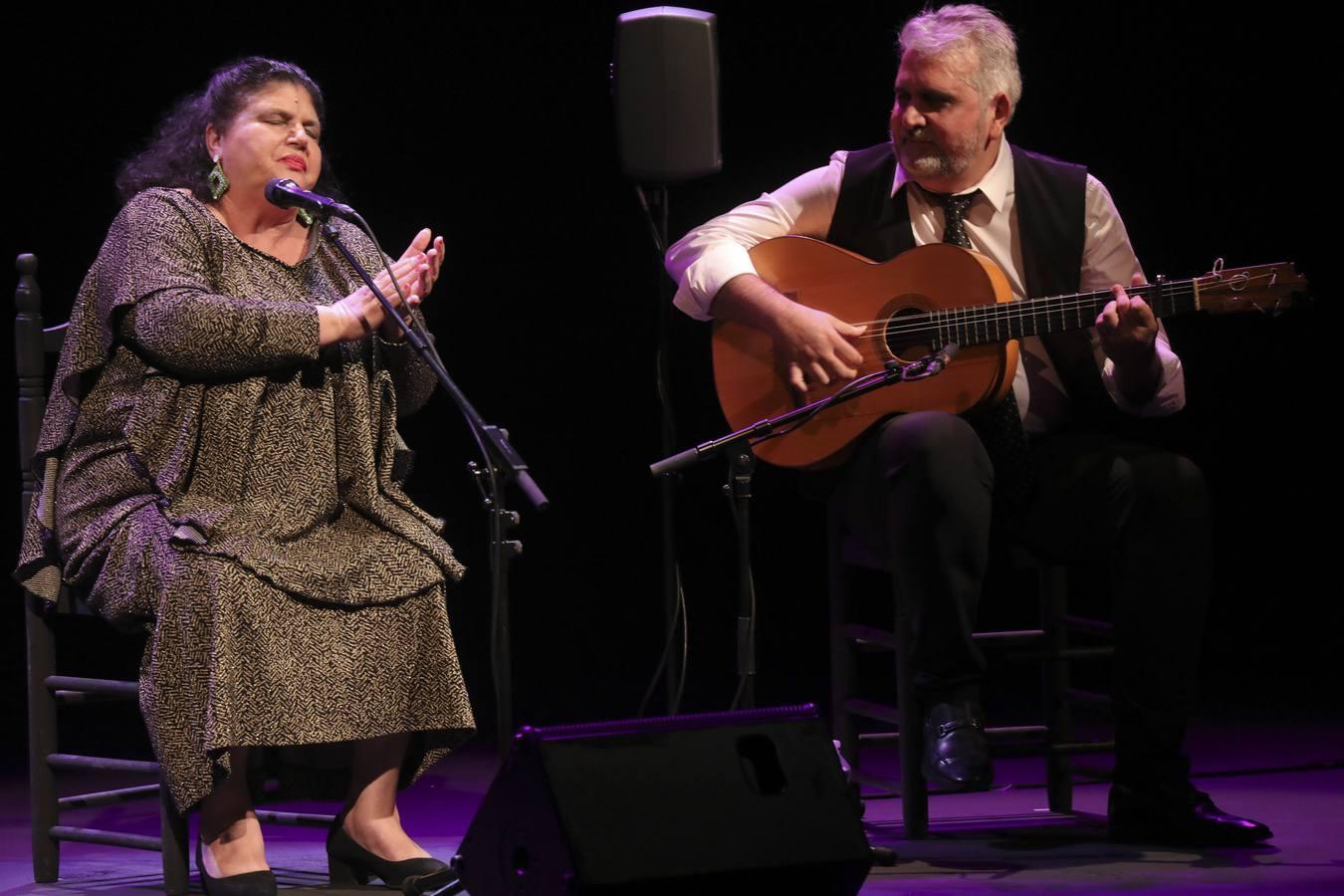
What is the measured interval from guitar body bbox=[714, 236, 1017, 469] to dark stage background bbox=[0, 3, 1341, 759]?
4.30ft

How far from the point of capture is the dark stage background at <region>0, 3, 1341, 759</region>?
167 inches

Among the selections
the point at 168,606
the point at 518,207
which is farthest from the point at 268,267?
the point at 518,207

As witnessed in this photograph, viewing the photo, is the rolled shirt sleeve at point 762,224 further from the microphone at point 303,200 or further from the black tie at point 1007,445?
Answer: the microphone at point 303,200

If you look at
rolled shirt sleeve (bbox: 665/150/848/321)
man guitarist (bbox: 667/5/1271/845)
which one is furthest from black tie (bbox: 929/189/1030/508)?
rolled shirt sleeve (bbox: 665/150/848/321)

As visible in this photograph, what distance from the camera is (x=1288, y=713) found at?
4.17m

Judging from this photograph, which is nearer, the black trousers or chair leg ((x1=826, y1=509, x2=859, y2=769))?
the black trousers

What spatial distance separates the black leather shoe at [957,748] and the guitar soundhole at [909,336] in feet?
2.09

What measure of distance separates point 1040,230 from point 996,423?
41 cm

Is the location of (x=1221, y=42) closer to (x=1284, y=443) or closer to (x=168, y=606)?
(x=1284, y=443)

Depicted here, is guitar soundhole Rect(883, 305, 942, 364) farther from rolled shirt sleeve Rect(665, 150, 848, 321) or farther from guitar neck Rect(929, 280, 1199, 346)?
rolled shirt sleeve Rect(665, 150, 848, 321)

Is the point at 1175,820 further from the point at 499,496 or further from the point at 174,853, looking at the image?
the point at 174,853

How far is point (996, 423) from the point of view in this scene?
119 inches

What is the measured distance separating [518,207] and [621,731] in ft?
8.60

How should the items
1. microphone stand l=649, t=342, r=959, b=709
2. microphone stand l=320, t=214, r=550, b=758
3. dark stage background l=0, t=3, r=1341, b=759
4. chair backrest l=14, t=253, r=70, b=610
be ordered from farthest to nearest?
dark stage background l=0, t=3, r=1341, b=759 → chair backrest l=14, t=253, r=70, b=610 → microphone stand l=649, t=342, r=959, b=709 → microphone stand l=320, t=214, r=550, b=758
